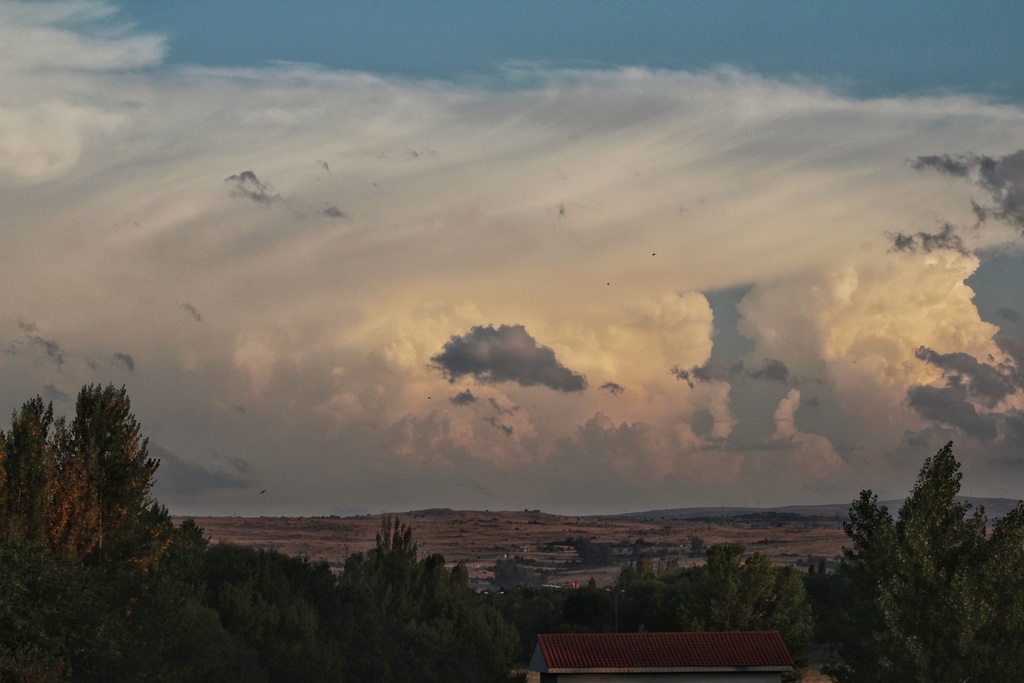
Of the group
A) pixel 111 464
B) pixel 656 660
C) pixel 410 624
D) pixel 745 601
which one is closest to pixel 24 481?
pixel 111 464

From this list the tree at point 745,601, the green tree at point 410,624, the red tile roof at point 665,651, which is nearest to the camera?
the red tile roof at point 665,651

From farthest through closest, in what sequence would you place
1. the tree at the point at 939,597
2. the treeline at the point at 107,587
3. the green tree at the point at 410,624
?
the green tree at the point at 410,624, the treeline at the point at 107,587, the tree at the point at 939,597

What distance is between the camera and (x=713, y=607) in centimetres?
9788

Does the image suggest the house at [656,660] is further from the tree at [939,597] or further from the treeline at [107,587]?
the treeline at [107,587]

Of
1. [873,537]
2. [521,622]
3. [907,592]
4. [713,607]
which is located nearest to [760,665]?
[873,537]

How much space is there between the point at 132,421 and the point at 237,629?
3119 centimetres

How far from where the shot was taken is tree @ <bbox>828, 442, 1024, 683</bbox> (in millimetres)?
52094

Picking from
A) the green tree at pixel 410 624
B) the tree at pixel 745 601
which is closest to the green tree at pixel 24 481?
the green tree at pixel 410 624

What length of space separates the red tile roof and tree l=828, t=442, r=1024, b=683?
41.9ft

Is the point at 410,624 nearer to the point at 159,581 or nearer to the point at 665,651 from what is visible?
the point at 665,651

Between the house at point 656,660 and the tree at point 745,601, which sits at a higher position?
the tree at point 745,601

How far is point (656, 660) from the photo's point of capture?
233 feet

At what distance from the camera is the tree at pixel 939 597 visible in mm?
52094

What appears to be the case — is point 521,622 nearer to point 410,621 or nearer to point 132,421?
point 410,621
